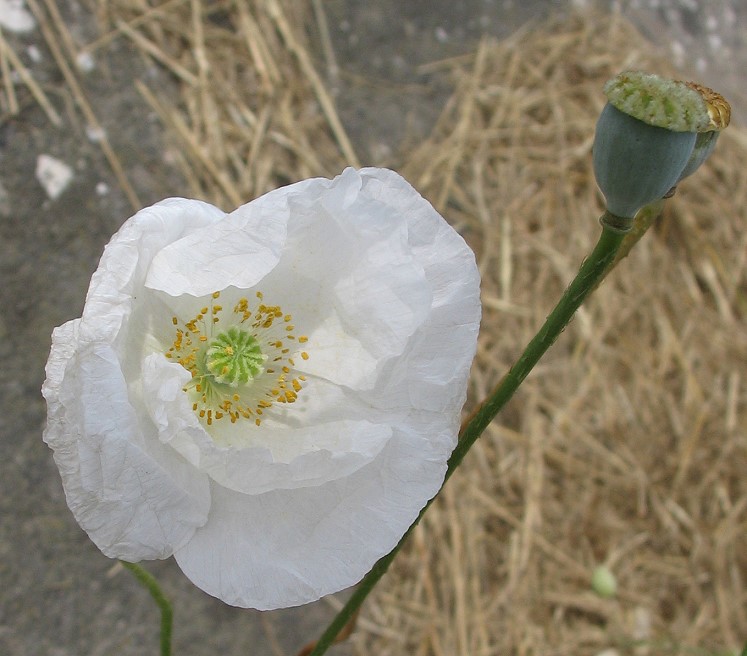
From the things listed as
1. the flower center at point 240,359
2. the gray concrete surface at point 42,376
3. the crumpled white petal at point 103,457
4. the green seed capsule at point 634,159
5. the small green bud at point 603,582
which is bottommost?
the small green bud at point 603,582

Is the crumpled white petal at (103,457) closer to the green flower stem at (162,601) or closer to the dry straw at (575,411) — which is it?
the green flower stem at (162,601)

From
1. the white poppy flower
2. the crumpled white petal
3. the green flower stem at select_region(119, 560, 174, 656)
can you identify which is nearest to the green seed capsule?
the white poppy flower

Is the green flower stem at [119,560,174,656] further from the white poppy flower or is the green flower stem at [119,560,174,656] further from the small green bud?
the small green bud

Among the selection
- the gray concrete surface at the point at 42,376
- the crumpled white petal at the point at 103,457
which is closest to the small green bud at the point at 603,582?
the gray concrete surface at the point at 42,376

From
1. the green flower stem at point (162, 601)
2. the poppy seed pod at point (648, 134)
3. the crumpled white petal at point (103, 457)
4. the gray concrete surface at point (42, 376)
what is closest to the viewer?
the poppy seed pod at point (648, 134)

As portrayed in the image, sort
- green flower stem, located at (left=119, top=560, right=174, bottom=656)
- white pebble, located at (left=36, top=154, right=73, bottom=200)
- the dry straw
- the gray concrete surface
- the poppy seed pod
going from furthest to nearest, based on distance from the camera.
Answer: the dry straw, white pebble, located at (left=36, top=154, right=73, bottom=200), the gray concrete surface, green flower stem, located at (left=119, top=560, right=174, bottom=656), the poppy seed pod

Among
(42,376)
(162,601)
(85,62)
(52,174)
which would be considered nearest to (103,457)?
(162,601)

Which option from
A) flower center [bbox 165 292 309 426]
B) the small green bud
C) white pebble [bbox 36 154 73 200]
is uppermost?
flower center [bbox 165 292 309 426]

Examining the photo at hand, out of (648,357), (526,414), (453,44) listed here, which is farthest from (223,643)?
(453,44)
